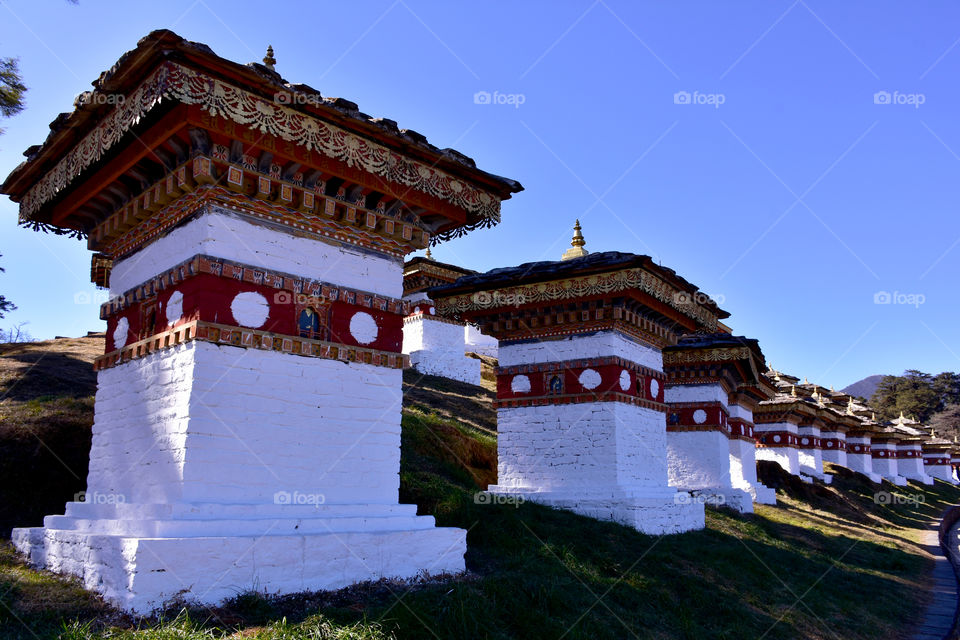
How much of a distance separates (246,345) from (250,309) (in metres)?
0.35

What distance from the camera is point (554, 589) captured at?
710 cm

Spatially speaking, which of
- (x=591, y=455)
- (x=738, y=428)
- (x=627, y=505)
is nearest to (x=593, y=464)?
(x=591, y=455)

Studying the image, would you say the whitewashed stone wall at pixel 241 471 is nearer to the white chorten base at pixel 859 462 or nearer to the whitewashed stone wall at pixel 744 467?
the whitewashed stone wall at pixel 744 467

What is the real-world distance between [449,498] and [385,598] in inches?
128

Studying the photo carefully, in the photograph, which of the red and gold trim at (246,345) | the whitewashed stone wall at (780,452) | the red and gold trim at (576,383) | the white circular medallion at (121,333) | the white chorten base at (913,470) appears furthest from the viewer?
the white chorten base at (913,470)

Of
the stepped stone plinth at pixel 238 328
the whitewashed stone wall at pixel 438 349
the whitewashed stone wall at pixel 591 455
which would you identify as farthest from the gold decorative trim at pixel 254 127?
the whitewashed stone wall at pixel 438 349

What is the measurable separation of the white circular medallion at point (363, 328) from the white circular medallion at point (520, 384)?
5.03 m

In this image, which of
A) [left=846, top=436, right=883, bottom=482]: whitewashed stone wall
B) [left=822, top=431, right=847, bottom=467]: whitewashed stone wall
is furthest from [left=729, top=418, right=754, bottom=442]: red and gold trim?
[left=846, top=436, right=883, bottom=482]: whitewashed stone wall

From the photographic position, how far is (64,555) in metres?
6.09

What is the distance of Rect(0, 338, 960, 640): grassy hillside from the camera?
5.18 meters

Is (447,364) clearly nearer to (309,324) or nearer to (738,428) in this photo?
(738,428)

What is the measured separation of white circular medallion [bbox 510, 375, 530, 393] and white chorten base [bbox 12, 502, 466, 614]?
5.01 m

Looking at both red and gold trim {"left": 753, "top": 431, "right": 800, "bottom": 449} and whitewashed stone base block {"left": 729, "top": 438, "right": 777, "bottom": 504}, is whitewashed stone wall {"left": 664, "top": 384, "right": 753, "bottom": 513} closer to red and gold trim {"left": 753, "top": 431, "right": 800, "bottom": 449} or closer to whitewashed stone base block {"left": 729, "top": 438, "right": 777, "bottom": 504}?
whitewashed stone base block {"left": 729, "top": 438, "right": 777, "bottom": 504}

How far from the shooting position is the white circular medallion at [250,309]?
6.38m
